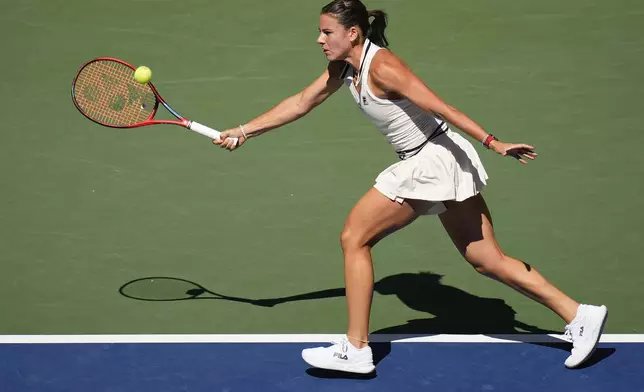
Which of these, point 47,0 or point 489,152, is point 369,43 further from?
point 47,0

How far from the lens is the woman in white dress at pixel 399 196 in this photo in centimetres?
629

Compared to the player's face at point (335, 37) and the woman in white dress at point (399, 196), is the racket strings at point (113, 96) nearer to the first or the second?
the player's face at point (335, 37)

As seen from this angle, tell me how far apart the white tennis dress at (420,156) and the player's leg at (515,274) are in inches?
5.8

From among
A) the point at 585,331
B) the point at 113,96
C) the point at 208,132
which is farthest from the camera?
the point at 113,96

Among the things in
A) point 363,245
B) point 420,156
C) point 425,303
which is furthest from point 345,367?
point 420,156

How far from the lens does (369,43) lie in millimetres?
6395

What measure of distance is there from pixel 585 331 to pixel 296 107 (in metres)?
2.04

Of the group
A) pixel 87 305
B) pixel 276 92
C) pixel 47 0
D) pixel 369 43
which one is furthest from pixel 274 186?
Answer: pixel 47 0

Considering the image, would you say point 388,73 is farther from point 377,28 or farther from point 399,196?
point 399,196

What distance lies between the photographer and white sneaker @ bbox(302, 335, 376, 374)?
636 cm

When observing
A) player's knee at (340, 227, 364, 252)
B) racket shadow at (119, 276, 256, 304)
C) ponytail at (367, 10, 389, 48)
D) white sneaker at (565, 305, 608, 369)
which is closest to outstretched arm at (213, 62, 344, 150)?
ponytail at (367, 10, 389, 48)

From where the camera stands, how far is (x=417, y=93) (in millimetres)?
6102

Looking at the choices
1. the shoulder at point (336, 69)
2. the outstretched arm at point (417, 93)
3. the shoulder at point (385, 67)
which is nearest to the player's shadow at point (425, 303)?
the outstretched arm at point (417, 93)

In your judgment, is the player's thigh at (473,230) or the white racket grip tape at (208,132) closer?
the player's thigh at (473,230)
